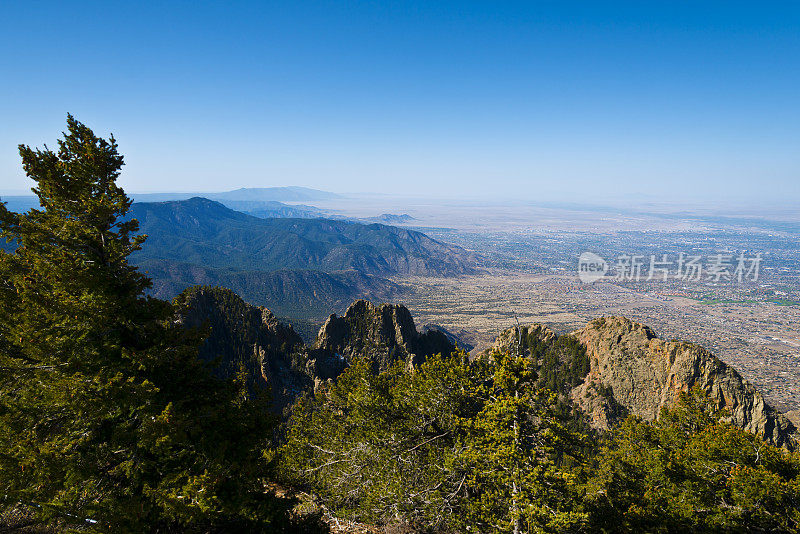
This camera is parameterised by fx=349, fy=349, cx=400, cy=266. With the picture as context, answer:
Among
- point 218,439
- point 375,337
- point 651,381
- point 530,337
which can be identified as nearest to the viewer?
point 218,439

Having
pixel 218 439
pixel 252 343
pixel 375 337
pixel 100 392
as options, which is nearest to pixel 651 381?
pixel 375 337

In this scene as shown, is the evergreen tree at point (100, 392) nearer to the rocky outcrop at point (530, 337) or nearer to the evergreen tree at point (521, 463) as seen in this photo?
the evergreen tree at point (521, 463)

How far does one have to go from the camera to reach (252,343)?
82.7m

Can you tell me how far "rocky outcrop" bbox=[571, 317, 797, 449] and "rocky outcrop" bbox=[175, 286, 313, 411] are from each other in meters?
63.0

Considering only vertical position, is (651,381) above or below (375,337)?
above

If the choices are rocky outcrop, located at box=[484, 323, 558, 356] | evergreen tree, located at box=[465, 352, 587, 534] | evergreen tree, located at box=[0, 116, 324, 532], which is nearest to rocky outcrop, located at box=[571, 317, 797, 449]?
rocky outcrop, located at box=[484, 323, 558, 356]

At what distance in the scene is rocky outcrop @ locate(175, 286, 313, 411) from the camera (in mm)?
76750

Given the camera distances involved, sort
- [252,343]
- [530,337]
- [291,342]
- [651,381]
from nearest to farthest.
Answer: [651,381], [252,343], [291,342], [530,337]

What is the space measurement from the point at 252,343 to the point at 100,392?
77.8m

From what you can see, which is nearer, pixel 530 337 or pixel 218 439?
pixel 218 439

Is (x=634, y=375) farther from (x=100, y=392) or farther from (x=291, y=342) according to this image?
A: (x=100, y=392)

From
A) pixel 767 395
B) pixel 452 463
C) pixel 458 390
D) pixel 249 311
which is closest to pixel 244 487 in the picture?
pixel 452 463

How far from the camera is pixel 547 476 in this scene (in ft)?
42.2

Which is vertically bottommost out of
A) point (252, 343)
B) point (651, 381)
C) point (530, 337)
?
point (252, 343)
